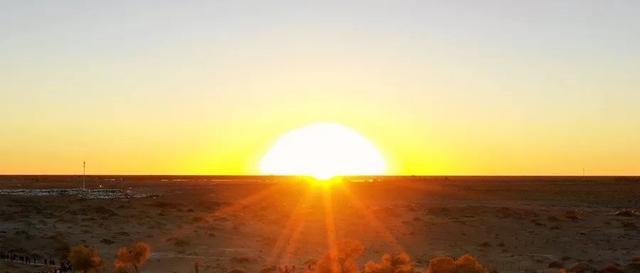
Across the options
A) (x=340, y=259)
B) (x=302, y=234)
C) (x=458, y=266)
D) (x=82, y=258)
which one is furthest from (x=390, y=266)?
(x=302, y=234)

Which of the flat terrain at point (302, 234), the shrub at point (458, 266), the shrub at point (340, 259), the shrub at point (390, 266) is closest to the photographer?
the shrub at point (458, 266)

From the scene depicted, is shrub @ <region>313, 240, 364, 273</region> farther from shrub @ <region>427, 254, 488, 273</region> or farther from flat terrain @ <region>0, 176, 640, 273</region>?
flat terrain @ <region>0, 176, 640, 273</region>

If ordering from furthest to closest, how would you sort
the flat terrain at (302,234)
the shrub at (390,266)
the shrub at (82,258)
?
the flat terrain at (302,234) < the shrub at (82,258) < the shrub at (390,266)

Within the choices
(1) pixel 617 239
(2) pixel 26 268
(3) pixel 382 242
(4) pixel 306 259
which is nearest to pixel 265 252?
(4) pixel 306 259

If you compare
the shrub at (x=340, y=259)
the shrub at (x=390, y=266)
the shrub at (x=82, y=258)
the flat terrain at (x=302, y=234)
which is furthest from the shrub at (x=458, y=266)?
the flat terrain at (x=302, y=234)

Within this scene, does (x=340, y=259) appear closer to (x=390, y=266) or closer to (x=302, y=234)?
(x=390, y=266)

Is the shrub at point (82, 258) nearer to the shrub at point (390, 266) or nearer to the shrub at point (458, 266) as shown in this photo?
the shrub at point (390, 266)

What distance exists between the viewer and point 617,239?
43031 millimetres

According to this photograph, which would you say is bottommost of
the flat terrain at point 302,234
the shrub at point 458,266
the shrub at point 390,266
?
the flat terrain at point 302,234

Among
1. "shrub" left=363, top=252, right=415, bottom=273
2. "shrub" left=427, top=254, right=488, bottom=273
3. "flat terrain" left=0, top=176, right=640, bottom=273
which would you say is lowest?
"flat terrain" left=0, top=176, right=640, bottom=273

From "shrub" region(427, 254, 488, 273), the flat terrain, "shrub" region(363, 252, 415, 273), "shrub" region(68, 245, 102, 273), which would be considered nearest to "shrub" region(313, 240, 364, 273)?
"shrub" region(363, 252, 415, 273)

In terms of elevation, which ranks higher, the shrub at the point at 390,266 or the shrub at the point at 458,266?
the shrub at the point at 458,266

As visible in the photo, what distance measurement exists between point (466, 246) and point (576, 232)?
9436mm

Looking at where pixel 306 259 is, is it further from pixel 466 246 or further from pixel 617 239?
pixel 617 239
